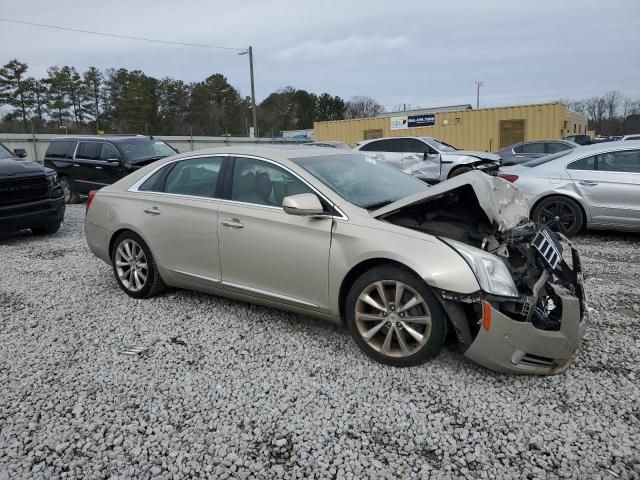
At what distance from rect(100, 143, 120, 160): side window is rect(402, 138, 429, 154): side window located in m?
7.85

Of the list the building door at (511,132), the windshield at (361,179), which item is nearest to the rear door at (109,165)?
the windshield at (361,179)

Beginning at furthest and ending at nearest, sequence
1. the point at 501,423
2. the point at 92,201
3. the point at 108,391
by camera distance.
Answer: the point at 92,201 → the point at 108,391 → the point at 501,423

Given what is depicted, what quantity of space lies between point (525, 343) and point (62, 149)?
40.0 ft

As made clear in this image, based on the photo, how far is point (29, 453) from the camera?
100 inches

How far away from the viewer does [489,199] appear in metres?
3.26

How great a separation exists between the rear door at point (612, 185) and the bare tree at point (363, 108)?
225 feet

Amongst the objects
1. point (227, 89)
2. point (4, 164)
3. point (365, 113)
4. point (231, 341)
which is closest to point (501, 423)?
point (231, 341)

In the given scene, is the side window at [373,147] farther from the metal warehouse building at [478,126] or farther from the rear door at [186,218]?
the metal warehouse building at [478,126]

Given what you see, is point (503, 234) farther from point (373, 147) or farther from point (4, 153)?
point (373, 147)

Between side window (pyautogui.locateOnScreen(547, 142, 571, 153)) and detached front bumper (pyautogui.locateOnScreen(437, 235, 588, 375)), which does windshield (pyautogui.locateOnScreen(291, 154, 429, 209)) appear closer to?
detached front bumper (pyautogui.locateOnScreen(437, 235, 588, 375))

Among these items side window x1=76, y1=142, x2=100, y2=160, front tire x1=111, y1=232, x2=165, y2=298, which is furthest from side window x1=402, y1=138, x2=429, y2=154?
front tire x1=111, y1=232, x2=165, y2=298

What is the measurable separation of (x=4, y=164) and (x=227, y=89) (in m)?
55.5

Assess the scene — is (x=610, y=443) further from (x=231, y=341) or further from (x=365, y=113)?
(x=365, y=113)

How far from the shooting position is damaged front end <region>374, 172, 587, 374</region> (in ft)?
9.59
